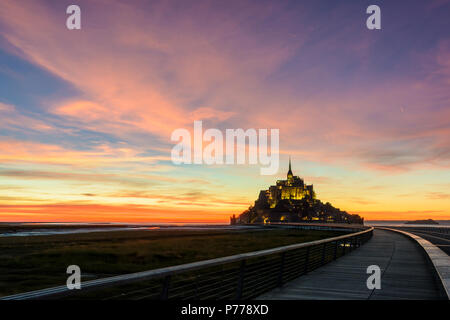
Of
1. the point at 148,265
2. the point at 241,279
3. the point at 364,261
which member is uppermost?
the point at 241,279

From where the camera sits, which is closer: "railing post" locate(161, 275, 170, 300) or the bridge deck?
"railing post" locate(161, 275, 170, 300)

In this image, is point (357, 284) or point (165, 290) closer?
point (165, 290)

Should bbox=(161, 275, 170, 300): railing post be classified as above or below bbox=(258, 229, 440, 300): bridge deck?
above

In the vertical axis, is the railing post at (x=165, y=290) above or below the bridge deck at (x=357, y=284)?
above

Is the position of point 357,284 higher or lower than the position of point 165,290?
lower

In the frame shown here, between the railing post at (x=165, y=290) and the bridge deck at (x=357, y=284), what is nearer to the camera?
the railing post at (x=165, y=290)

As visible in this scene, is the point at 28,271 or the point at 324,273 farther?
the point at 28,271
